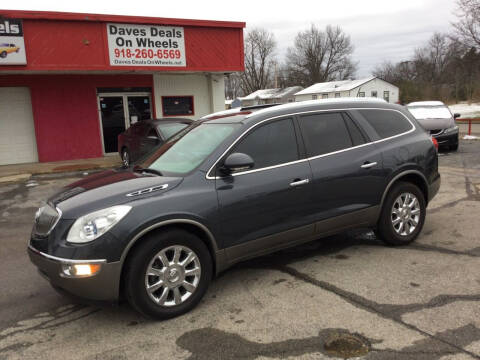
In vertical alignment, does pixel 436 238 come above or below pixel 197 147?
below

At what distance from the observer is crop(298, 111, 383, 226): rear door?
14.1ft

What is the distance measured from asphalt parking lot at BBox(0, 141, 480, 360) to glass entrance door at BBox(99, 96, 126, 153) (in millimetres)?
10655

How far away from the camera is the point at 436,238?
528cm

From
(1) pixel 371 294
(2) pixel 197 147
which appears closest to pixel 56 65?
(2) pixel 197 147

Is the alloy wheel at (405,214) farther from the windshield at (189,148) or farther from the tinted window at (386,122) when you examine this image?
the windshield at (189,148)

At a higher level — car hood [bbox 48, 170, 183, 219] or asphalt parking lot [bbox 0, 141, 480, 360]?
car hood [bbox 48, 170, 183, 219]

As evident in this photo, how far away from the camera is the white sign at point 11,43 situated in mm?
11992

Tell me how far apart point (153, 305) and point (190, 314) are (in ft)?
1.19

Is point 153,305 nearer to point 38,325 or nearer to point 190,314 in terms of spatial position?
point 190,314

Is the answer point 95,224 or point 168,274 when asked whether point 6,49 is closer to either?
point 95,224

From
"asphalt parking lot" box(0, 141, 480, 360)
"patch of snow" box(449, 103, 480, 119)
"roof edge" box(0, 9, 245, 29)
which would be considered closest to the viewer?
"asphalt parking lot" box(0, 141, 480, 360)

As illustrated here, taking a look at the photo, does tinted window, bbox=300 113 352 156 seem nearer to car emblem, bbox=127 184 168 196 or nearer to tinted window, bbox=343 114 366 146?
tinted window, bbox=343 114 366 146

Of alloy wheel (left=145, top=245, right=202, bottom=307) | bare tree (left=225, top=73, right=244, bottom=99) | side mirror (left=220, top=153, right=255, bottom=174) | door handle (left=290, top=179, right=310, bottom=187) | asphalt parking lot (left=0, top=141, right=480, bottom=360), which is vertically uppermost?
bare tree (left=225, top=73, right=244, bottom=99)

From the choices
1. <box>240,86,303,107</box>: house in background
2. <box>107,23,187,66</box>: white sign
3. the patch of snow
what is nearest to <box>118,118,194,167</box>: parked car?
<box>107,23,187,66</box>: white sign
